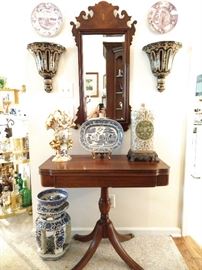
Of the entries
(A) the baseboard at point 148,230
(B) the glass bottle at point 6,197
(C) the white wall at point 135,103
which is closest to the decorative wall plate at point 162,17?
(C) the white wall at point 135,103

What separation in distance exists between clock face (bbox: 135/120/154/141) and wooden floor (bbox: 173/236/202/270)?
1.06 metres

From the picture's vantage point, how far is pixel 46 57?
1622 millimetres

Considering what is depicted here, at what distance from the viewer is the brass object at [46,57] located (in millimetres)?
1591

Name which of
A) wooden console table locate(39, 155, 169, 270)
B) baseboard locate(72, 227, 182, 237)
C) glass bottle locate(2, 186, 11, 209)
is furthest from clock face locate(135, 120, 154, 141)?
glass bottle locate(2, 186, 11, 209)

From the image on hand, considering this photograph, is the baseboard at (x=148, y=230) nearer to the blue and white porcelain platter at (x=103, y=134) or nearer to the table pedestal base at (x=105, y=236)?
the table pedestal base at (x=105, y=236)

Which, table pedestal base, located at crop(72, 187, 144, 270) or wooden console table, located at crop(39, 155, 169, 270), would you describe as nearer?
wooden console table, located at crop(39, 155, 169, 270)

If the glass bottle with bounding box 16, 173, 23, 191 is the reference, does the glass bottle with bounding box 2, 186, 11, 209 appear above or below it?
below

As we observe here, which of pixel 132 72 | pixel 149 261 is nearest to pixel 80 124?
pixel 132 72

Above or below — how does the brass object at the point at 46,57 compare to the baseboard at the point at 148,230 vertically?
above

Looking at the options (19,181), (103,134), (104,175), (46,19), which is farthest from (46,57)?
(19,181)

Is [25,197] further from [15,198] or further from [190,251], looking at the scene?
[190,251]

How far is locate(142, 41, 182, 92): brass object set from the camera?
159 centimetres

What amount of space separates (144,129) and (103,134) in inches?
12.9

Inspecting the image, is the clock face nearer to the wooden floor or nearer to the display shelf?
the wooden floor
